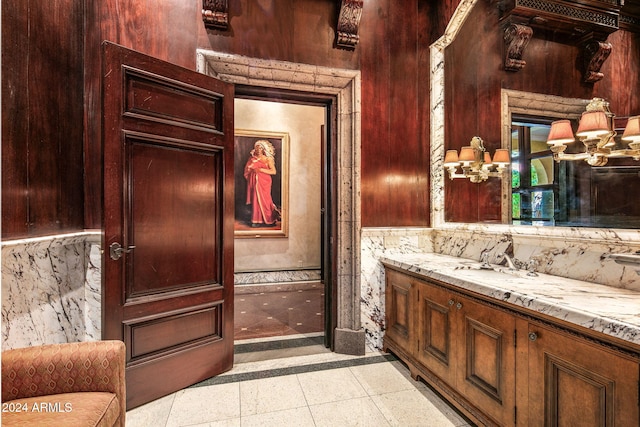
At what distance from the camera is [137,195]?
230 cm

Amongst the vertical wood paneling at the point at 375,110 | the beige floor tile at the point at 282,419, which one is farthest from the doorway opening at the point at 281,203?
the beige floor tile at the point at 282,419

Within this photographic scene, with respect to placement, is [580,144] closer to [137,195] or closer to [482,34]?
[482,34]

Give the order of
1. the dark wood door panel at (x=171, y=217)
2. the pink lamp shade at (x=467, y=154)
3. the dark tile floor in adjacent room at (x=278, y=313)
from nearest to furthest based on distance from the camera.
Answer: the dark wood door panel at (x=171, y=217), the pink lamp shade at (x=467, y=154), the dark tile floor in adjacent room at (x=278, y=313)

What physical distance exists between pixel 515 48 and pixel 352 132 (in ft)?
4.53

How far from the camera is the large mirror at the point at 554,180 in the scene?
1.81m

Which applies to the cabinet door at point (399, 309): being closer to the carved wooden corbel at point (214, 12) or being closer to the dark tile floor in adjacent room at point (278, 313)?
the dark tile floor in adjacent room at point (278, 313)

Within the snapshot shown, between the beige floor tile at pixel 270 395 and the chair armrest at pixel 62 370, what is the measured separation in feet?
2.98

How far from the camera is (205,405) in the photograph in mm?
2275

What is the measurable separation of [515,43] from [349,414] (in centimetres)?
291

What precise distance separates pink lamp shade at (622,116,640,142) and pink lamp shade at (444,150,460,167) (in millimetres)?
1312

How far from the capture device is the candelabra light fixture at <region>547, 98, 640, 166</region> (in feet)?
5.73

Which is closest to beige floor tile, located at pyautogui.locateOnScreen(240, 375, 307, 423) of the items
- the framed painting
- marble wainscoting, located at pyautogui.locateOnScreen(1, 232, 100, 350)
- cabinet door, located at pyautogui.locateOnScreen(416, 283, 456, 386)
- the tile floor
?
the tile floor

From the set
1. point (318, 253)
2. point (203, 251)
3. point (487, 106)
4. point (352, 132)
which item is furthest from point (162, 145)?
point (318, 253)

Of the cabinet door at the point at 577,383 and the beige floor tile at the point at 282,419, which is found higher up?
the cabinet door at the point at 577,383
